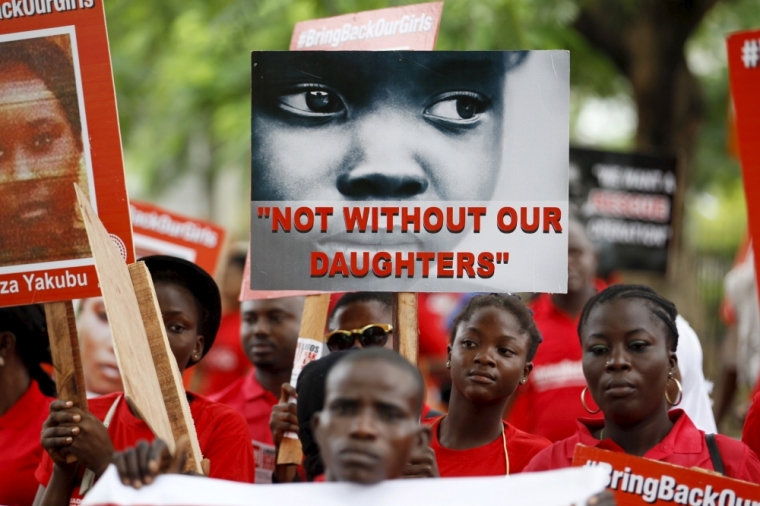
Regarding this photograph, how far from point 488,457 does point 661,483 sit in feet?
2.70

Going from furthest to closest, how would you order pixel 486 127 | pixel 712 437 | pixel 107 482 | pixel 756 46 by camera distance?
pixel 756 46 < pixel 486 127 < pixel 712 437 < pixel 107 482

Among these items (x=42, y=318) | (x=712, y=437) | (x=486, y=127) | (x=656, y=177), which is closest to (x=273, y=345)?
(x=42, y=318)

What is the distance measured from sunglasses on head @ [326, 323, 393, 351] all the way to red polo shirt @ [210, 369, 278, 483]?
25.5 inches

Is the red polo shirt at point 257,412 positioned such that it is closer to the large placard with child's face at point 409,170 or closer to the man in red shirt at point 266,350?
the man in red shirt at point 266,350

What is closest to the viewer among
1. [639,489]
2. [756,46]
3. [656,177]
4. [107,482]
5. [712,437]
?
[107,482]

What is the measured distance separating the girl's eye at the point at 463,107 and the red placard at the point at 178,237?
331cm

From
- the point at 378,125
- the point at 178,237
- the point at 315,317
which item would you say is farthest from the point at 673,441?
the point at 178,237

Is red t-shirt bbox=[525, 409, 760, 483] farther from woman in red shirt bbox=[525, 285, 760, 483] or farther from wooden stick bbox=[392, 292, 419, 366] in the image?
wooden stick bbox=[392, 292, 419, 366]

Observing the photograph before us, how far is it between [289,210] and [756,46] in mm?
2281

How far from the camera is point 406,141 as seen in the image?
4.23 meters

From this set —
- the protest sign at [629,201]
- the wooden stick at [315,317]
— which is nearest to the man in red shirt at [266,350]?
the wooden stick at [315,317]

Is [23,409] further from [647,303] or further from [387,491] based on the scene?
[647,303]

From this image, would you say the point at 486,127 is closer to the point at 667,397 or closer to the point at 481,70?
the point at 481,70

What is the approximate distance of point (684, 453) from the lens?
388 cm
